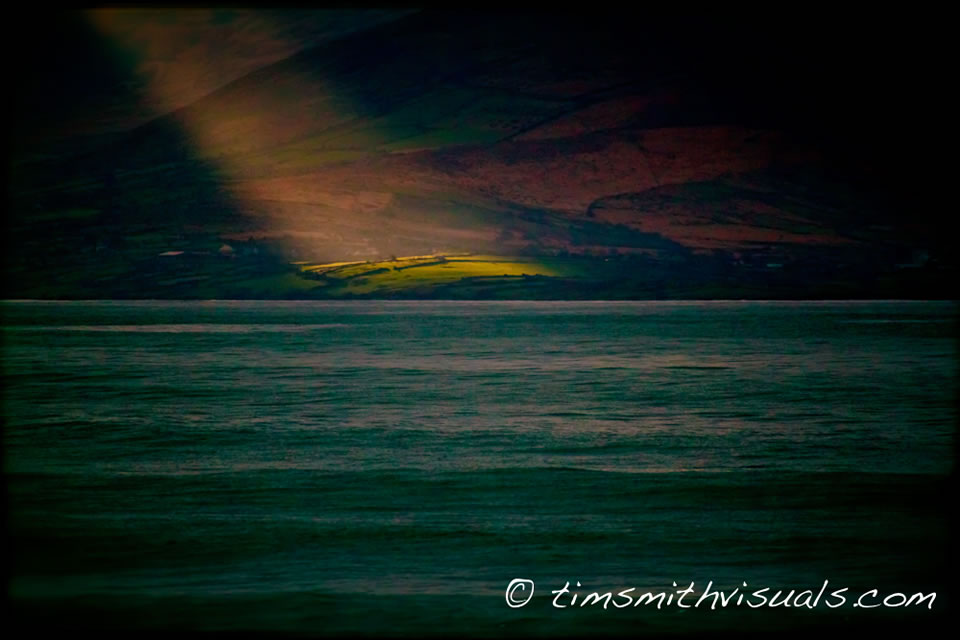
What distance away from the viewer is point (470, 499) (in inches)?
761

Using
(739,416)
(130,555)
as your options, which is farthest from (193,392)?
(130,555)

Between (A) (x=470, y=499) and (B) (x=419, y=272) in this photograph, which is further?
(B) (x=419, y=272)

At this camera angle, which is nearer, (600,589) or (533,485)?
(600,589)

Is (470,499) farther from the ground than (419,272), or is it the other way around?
(419,272)

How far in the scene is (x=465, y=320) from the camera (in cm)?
11006

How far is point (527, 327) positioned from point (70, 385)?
56.6 metres

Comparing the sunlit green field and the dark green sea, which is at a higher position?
the sunlit green field

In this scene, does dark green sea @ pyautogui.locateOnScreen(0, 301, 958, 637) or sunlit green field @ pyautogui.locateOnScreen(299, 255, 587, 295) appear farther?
sunlit green field @ pyautogui.locateOnScreen(299, 255, 587, 295)

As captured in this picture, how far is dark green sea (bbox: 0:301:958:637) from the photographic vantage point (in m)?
12.4

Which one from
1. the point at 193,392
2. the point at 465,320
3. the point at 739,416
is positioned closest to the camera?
the point at 739,416

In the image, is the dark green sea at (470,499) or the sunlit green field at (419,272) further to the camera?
the sunlit green field at (419,272)

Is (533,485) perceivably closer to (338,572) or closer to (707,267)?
(338,572)

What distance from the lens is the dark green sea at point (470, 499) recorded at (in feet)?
40.7

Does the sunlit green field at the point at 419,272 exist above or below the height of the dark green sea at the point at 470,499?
above
